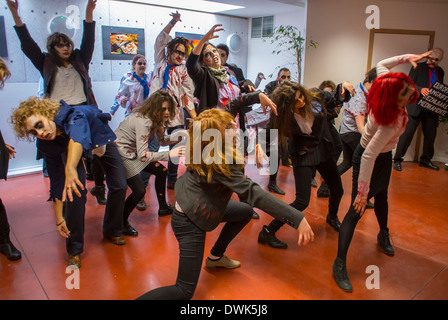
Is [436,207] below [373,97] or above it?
below

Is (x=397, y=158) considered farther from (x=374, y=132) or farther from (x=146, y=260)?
(x=146, y=260)

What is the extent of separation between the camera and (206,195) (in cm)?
205

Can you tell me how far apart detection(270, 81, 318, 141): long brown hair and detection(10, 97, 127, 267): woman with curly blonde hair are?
1323 millimetres

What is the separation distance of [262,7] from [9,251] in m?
5.03

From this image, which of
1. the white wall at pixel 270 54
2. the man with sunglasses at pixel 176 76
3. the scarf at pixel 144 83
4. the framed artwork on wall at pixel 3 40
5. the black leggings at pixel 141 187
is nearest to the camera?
the black leggings at pixel 141 187

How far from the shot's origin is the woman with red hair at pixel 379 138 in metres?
2.21

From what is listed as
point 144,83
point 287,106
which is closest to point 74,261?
point 287,106

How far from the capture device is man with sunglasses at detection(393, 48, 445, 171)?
5.42 metres

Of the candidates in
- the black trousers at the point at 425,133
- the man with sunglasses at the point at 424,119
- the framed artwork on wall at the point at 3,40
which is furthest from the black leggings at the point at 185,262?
the black trousers at the point at 425,133

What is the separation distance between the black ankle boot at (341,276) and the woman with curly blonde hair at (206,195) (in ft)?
2.45

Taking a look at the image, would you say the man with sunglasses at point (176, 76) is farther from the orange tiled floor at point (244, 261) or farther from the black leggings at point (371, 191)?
the black leggings at point (371, 191)

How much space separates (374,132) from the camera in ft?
7.82
